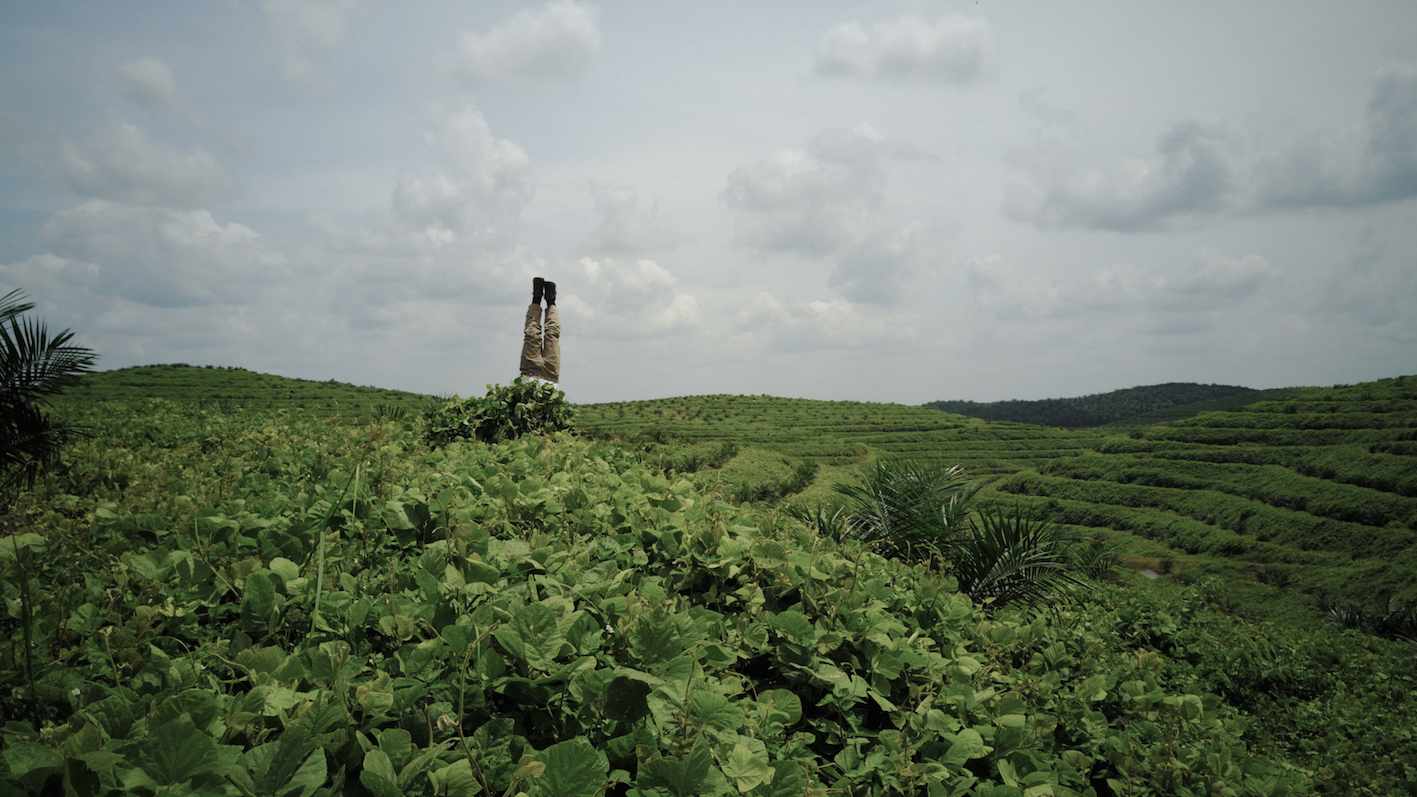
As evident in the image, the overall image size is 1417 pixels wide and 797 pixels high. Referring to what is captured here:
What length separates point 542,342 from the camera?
10.8 metres

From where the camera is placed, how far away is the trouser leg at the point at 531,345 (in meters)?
10.7

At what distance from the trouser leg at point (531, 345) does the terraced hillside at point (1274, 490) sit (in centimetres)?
2112

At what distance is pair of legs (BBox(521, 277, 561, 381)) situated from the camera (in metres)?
10.7

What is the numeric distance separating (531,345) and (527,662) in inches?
382

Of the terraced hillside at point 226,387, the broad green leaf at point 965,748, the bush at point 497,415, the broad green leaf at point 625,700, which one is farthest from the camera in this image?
the terraced hillside at point 226,387

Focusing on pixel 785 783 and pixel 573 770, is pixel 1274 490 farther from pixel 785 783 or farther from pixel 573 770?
pixel 573 770

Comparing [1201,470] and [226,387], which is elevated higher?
[226,387]

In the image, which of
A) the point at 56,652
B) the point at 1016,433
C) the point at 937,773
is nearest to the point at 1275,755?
the point at 937,773

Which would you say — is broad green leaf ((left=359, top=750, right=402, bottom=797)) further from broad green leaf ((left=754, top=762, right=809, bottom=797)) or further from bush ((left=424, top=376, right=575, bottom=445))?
bush ((left=424, top=376, right=575, bottom=445))

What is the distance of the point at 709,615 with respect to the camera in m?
1.89

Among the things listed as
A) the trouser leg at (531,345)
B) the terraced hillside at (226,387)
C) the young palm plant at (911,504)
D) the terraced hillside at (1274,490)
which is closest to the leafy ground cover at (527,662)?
the young palm plant at (911,504)

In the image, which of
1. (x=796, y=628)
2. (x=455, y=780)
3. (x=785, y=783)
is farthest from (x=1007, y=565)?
(x=455, y=780)

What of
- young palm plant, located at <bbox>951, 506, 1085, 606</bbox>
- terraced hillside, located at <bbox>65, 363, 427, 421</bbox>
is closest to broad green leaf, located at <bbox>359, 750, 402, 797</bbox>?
young palm plant, located at <bbox>951, 506, 1085, 606</bbox>

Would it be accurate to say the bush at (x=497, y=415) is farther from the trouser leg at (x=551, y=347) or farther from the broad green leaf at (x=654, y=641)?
the broad green leaf at (x=654, y=641)
